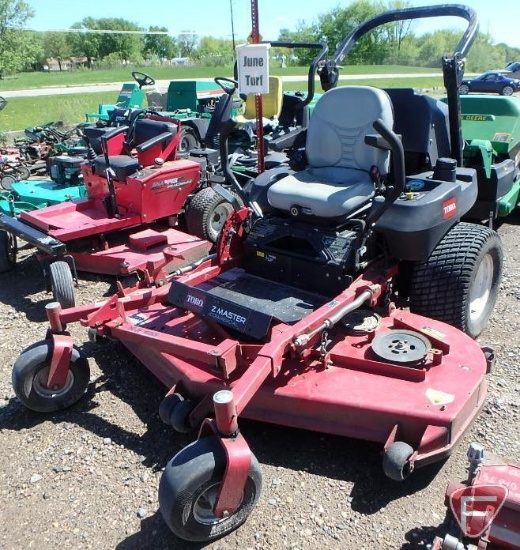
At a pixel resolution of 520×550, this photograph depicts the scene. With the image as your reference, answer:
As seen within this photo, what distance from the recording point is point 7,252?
202 inches

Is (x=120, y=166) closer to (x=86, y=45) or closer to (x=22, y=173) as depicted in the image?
(x=22, y=173)

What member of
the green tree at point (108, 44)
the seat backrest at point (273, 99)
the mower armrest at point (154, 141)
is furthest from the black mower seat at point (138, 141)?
the green tree at point (108, 44)

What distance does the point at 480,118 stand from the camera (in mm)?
5418

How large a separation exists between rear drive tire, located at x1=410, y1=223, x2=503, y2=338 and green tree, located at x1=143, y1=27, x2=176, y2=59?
82353mm

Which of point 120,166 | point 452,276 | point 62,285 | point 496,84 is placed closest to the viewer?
point 452,276

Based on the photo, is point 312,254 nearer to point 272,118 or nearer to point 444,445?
point 444,445

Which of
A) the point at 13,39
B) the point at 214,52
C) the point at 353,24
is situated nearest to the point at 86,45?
the point at 214,52

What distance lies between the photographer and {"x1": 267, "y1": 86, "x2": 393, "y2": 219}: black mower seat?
3.33m

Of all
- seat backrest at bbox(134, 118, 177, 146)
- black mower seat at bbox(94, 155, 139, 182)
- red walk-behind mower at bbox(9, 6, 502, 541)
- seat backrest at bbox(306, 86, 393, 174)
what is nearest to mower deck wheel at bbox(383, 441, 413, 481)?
red walk-behind mower at bbox(9, 6, 502, 541)

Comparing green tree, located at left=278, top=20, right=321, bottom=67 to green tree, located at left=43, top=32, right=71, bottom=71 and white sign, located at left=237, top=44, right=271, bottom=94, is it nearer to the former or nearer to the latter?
green tree, located at left=43, top=32, right=71, bottom=71

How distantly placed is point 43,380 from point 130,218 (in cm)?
232

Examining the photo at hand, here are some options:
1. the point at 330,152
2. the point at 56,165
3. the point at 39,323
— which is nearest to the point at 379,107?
the point at 330,152

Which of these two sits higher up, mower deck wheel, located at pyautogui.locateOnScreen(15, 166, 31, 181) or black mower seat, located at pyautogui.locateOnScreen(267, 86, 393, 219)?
black mower seat, located at pyautogui.locateOnScreen(267, 86, 393, 219)

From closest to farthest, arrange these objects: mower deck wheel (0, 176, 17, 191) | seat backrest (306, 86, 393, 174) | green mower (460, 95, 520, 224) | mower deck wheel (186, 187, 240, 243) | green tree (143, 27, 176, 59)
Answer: seat backrest (306, 86, 393, 174), green mower (460, 95, 520, 224), mower deck wheel (186, 187, 240, 243), mower deck wheel (0, 176, 17, 191), green tree (143, 27, 176, 59)
